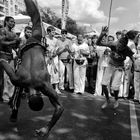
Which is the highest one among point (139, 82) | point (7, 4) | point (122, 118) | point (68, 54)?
point (7, 4)

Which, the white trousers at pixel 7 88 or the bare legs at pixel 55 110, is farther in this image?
the white trousers at pixel 7 88

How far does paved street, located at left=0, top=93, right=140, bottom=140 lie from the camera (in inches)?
159

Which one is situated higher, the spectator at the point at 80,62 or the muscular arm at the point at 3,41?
the muscular arm at the point at 3,41

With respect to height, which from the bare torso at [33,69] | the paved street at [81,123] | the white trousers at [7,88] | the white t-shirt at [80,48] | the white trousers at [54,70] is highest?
the white t-shirt at [80,48]

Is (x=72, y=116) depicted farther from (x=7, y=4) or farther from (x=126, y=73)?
(x=7, y=4)

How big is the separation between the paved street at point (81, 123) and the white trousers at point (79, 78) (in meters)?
1.37

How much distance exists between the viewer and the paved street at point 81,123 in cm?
404

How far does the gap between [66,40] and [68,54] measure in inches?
18.7

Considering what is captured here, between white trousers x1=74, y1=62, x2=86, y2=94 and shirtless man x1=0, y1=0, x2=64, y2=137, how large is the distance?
168 inches

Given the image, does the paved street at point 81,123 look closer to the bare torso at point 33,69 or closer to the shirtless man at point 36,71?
→ the shirtless man at point 36,71

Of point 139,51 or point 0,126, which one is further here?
point 139,51

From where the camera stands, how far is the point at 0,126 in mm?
4363

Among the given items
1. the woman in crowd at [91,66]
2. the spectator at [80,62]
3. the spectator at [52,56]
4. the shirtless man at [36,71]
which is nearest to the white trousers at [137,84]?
the woman in crowd at [91,66]

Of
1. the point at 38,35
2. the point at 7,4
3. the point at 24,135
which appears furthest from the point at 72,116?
the point at 7,4
